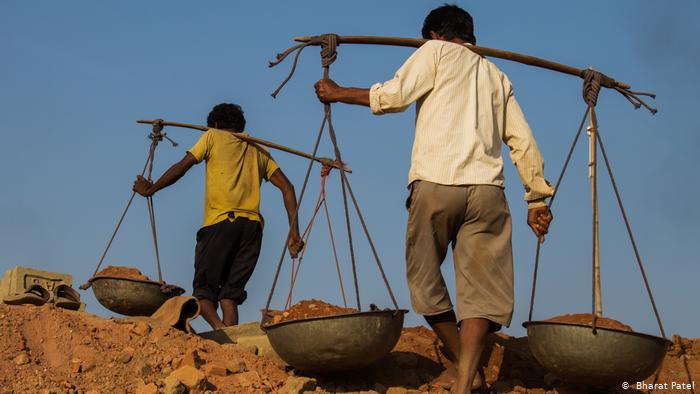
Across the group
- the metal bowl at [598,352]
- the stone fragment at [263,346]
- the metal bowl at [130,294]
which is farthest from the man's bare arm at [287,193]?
the metal bowl at [598,352]

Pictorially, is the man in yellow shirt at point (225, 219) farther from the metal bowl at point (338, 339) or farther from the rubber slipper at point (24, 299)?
the metal bowl at point (338, 339)

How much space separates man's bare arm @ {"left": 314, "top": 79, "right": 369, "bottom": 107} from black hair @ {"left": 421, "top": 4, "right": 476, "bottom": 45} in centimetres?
59

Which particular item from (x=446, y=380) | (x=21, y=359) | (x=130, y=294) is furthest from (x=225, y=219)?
(x=446, y=380)

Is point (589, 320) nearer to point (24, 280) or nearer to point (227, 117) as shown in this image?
point (227, 117)

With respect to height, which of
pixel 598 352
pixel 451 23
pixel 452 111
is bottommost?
pixel 598 352

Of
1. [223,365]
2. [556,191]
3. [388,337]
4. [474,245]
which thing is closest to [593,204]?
[556,191]

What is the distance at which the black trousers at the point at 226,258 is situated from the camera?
7.85 meters

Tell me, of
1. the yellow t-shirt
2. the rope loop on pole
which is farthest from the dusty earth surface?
the yellow t-shirt

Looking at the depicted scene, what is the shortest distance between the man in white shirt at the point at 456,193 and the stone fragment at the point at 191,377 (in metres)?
1.23

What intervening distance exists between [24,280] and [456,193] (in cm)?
415

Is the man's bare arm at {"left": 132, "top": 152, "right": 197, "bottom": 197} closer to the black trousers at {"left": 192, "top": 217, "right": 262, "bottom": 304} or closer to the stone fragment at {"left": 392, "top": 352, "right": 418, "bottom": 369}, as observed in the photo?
the black trousers at {"left": 192, "top": 217, "right": 262, "bottom": 304}

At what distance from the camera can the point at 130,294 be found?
24.9 feet

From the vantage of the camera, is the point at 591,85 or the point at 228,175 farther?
the point at 228,175

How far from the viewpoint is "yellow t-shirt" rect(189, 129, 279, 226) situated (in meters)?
7.93
